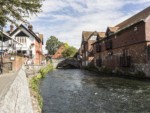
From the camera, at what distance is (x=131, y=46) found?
4322cm

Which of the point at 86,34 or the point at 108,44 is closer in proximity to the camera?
the point at 108,44

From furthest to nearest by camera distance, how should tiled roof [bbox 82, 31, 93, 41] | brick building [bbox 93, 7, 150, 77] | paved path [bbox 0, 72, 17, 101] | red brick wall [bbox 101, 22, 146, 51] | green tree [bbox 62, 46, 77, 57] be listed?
1. green tree [bbox 62, 46, 77, 57]
2. tiled roof [bbox 82, 31, 93, 41]
3. red brick wall [bbox 101, 22, 146, 51]
4. brick building [bbox 93, 7, 150, 77]
5. paved path [bbox 0, 72, 17, 101]

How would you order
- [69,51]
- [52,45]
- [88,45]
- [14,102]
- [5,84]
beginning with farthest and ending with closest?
[52,45], [69,51], [88,45], [5,84], [14,102]

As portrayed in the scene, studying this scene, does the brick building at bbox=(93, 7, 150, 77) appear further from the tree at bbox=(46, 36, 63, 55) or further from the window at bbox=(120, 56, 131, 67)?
the tree at bbox=(46, 36, 63, 55)

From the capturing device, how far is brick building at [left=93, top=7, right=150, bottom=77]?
38031 mm

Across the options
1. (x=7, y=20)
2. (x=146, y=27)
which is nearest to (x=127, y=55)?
(x=146, y=27)

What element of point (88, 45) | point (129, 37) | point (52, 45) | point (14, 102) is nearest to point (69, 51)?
point (88, 45)

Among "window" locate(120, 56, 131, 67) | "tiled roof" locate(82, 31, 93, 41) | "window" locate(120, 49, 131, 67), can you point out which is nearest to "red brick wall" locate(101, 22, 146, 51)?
"window" locate(120, 49, 131, 67)

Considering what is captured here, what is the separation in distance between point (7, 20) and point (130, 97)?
35.8ft

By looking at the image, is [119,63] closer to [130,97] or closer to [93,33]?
[130,97]

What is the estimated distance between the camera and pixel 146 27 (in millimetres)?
38062

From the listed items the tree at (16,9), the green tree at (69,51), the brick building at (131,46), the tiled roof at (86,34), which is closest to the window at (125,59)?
the brick building at (131,46)

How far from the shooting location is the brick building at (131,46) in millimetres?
38031

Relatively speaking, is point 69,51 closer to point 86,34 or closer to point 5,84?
point 86,34
